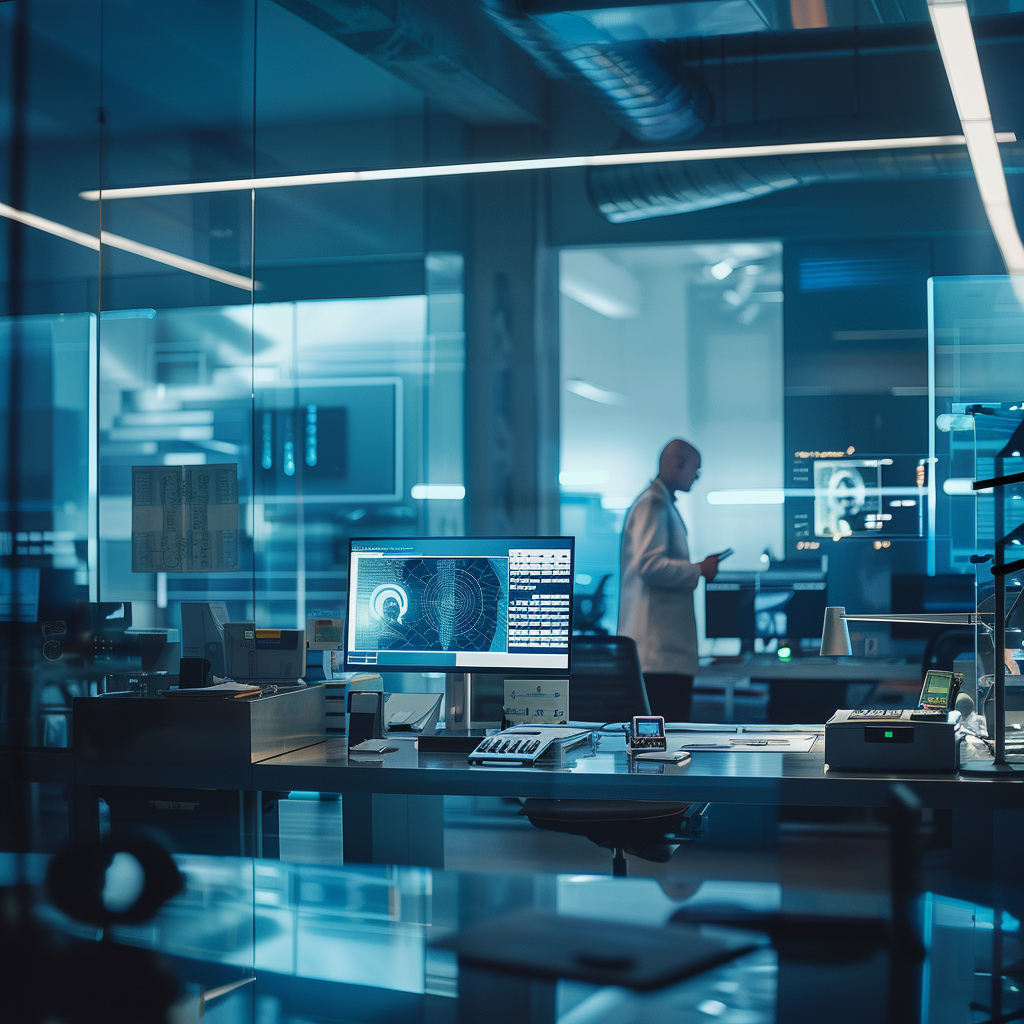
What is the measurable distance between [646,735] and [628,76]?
122 inches

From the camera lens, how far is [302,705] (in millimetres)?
2863

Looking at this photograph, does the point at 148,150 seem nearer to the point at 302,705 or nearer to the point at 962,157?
the point at 302,705

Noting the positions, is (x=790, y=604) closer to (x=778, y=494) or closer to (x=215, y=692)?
(x=778, y=494)

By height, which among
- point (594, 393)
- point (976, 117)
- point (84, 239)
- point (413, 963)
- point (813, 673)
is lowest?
point (413, 963)

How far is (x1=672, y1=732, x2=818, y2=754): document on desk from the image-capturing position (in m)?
2.74

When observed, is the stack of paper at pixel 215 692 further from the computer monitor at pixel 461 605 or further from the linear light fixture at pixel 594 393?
the linear light fixture at pixel 594 393

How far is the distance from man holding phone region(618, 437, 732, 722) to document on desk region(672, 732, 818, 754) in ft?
4.93

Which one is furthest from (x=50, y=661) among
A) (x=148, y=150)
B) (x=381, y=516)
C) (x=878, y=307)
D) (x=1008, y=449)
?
(x=878, y=307)

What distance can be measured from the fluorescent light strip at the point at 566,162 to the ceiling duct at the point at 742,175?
3 centimetres

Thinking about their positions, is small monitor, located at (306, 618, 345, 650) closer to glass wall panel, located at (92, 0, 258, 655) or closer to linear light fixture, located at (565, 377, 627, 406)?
glass wall panel, located at (92, 0, 258, 655)

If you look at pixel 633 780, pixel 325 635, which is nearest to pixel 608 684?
pixel 325 635

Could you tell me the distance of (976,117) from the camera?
4.43 m

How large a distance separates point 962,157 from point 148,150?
12.0ft

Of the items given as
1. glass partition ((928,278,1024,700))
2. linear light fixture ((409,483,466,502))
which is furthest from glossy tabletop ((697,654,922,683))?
linear light fixture ((409,483,466,502))
